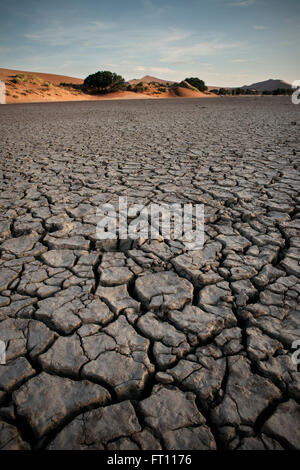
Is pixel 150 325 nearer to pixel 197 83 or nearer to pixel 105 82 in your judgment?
pixel 105 82

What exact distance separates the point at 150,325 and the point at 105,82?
30356mm

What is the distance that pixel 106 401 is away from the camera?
102 cm

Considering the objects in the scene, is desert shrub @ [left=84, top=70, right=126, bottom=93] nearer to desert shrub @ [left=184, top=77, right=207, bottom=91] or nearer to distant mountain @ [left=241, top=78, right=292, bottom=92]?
desert shrub @ [left=184, top=77, right=207, bottom=91]

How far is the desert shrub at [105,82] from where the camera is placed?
26688mm

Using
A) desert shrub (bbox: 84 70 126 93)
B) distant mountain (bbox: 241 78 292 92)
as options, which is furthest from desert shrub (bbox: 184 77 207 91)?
distant mountain (bbox: 241 78 292 92)

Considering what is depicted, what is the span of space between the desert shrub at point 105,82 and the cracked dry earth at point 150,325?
1119 inches

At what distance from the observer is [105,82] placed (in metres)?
26.6

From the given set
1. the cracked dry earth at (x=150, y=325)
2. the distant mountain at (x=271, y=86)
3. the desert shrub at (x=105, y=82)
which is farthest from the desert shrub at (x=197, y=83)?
the distant mountain at (x=271, y=86)

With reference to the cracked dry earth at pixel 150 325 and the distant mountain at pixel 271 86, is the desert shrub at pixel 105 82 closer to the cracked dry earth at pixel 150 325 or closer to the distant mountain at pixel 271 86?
the cracked dry earth at pixel 150 325

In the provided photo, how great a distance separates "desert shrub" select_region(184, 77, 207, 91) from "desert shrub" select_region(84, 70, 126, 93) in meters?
12.3

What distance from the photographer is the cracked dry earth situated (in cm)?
94
